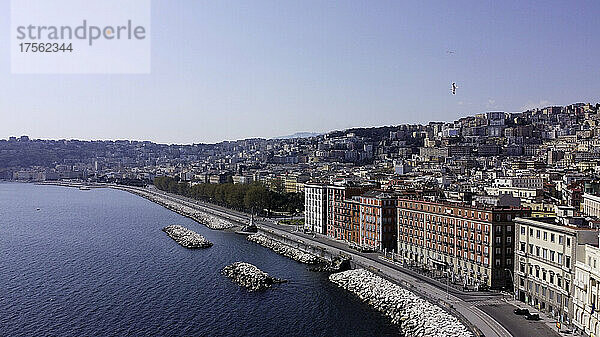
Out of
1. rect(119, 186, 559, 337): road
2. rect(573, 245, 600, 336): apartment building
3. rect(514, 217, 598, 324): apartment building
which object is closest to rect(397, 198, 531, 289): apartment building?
rect(119, 186, 559, 337): road

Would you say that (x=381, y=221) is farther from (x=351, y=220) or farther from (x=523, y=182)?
(x=523, y=182)

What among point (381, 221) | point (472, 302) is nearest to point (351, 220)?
point (381, 221)

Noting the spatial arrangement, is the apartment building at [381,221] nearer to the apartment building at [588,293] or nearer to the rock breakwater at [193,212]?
the apartment building at [588,293]

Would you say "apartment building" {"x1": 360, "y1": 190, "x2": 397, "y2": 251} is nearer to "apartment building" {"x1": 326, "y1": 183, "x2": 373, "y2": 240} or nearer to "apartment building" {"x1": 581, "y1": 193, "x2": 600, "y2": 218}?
"apartment building" {"x1": 326, "y1": 183, "x2": 373, "y2": 240}

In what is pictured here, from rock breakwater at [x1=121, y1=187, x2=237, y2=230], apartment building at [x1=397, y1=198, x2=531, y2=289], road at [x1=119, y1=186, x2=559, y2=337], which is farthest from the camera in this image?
rock breakwater at [x1=121, y1=187, x2=237, y2=230]

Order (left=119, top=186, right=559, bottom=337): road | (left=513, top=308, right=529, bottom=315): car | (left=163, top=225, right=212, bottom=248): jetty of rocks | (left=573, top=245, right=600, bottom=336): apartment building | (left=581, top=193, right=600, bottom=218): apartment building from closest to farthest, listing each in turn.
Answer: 1. (left=573, top=245, right=600, bottom=336): apartment building
2. (left=119, top=186, right=559, bottom=337): road
3. (left=513, top=308, right=529, bottom=315): car
4. (left=581, top=193, right=600, bottom=218): apartment building
5. (left=163, top=225, right=212, bottom=248): jetty of rocks

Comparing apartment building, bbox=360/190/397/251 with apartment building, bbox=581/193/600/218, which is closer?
apartment building, bbox=581/193/600/218

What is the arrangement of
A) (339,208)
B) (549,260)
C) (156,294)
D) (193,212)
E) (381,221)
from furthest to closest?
(193,212) < (339,208) < (381,221) < (156,294) < (549,260)
